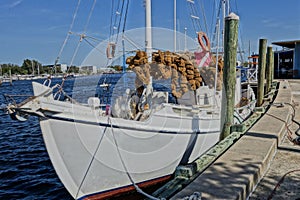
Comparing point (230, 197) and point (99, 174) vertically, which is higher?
point (230, 197)

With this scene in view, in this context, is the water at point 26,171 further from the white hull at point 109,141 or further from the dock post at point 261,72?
the dock post at point 261,72

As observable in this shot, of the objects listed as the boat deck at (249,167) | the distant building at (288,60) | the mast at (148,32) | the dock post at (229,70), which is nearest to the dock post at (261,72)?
the boat deck at (249,167)

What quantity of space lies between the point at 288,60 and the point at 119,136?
98.1ft

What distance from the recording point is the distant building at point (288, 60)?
24891mm

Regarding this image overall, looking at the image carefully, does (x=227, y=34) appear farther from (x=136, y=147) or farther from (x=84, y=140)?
(x=84, y=140)

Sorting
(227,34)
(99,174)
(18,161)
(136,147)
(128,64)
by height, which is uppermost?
(227,34)

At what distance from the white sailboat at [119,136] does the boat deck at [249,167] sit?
1513 mm

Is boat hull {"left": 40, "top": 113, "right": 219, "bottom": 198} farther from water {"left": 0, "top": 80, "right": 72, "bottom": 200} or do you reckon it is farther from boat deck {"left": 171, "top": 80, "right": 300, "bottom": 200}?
boat deck {"left": 171, "top": 80, "right": 300, "bottom": 200}

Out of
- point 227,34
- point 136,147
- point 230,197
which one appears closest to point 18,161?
point 136,147

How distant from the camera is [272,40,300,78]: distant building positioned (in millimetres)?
24891

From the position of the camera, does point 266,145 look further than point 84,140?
No

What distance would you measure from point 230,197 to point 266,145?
191cm

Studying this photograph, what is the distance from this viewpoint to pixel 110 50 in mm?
7332

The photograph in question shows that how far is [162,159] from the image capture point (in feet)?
21.0
